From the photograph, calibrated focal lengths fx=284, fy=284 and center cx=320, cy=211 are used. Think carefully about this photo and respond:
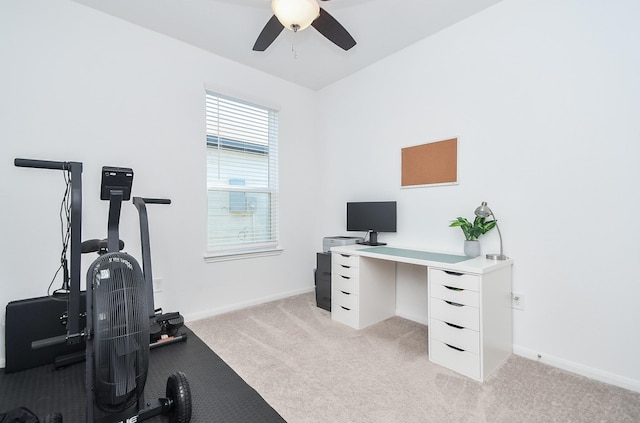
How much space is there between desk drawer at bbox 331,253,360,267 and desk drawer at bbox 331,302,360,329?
1.39ft

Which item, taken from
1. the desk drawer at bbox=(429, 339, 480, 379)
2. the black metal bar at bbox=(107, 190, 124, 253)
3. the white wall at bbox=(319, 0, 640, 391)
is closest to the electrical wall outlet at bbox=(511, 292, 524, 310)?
the white wall at bbox=(319, 0, 640, 391)

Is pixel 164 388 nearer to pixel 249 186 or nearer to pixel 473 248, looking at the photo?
pixel 249 186

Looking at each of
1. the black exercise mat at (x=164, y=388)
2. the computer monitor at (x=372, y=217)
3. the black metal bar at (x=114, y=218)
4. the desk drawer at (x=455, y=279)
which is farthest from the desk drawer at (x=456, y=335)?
the black metal bar at (x=114, y=218)

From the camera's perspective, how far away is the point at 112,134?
2.42m

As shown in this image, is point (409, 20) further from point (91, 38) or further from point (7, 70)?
point (7, 70)

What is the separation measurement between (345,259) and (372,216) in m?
0.61

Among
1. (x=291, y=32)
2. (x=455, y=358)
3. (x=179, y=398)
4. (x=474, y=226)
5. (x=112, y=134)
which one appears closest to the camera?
(x=179, y=398)

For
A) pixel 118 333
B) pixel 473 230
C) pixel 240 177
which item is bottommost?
pixel 118 333

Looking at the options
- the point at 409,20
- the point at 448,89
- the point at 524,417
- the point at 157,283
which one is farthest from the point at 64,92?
the point at 524,417

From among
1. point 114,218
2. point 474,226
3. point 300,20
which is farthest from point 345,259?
point 300,20

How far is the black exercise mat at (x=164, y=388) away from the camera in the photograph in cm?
149

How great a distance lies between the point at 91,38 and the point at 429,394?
3611 mm

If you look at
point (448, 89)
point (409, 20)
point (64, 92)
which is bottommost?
point (64, 92)

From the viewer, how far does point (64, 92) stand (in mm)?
2211
